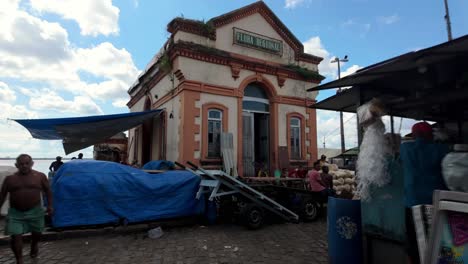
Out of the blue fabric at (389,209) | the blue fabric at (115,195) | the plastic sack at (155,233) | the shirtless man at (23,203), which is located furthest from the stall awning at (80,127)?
the blue fabric at (389,209)

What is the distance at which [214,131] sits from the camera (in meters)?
11.1

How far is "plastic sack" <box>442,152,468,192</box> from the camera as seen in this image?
2.84m

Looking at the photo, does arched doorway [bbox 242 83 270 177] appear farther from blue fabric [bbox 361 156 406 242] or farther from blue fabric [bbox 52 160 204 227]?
blue fabric [bbox 361 156 406 242]

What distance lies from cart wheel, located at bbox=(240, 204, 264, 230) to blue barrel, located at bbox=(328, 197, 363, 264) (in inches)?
124

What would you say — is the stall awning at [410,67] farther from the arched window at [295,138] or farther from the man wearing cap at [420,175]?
the arched window at [295,138]

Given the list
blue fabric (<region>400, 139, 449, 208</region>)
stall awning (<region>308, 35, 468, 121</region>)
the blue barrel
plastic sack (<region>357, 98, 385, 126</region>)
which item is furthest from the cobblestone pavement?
stall awning (<region>308, 35, 468, 121</region>)

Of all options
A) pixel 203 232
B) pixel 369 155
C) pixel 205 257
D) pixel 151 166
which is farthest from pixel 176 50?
pixel 369 155

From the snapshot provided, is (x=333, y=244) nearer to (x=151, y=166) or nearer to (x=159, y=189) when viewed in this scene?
(x=159, y=189)

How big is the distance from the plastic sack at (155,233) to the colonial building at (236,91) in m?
3.55

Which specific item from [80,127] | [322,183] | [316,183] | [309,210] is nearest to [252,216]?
[309,210]

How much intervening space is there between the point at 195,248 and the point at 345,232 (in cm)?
304

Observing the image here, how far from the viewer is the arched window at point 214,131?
1098 centimetres

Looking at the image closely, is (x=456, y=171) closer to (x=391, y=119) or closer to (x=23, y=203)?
(x=391, y=119)

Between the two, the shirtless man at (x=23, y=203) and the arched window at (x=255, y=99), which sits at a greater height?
the arched window at (x=255, y=99)
